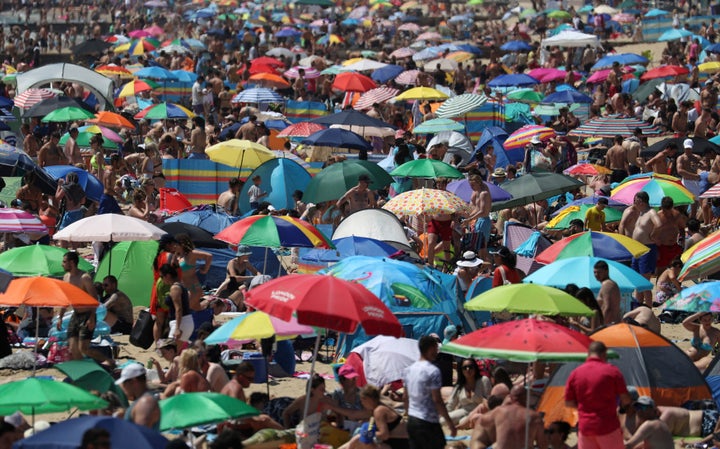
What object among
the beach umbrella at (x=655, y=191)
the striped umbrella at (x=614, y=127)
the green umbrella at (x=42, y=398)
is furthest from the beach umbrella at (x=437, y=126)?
the green umbrella at (x=42, y=398)

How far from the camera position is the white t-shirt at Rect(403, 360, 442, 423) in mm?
9375

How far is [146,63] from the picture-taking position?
3328 centimetres

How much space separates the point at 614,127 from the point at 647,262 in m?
7.20

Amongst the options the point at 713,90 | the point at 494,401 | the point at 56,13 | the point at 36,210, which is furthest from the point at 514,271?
the point at 56,13

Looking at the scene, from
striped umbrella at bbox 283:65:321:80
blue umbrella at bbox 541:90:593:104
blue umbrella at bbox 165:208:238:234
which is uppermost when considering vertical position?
blue umbrella at bbox 165:208:238:234

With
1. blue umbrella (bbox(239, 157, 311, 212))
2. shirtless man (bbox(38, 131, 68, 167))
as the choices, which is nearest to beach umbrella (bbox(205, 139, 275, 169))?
blue umbrella (bbox(239, 157, 311, 212))

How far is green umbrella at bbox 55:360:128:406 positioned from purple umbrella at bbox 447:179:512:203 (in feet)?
26.1

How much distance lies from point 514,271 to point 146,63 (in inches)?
854

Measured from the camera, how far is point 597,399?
9188 millimetres

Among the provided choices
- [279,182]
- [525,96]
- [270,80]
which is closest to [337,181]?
[279,182]

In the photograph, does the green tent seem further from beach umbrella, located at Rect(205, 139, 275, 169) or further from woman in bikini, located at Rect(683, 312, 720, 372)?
woman in bikini, located at Rect(683, 312, 720, 372)

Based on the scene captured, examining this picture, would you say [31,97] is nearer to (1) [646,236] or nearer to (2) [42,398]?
(1) [646,236]

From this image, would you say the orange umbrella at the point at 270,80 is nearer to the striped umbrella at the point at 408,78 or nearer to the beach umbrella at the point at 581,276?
the striped umbrella at the point at 408,78

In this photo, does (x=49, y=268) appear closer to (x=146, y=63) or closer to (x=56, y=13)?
(x=146, y=63)
